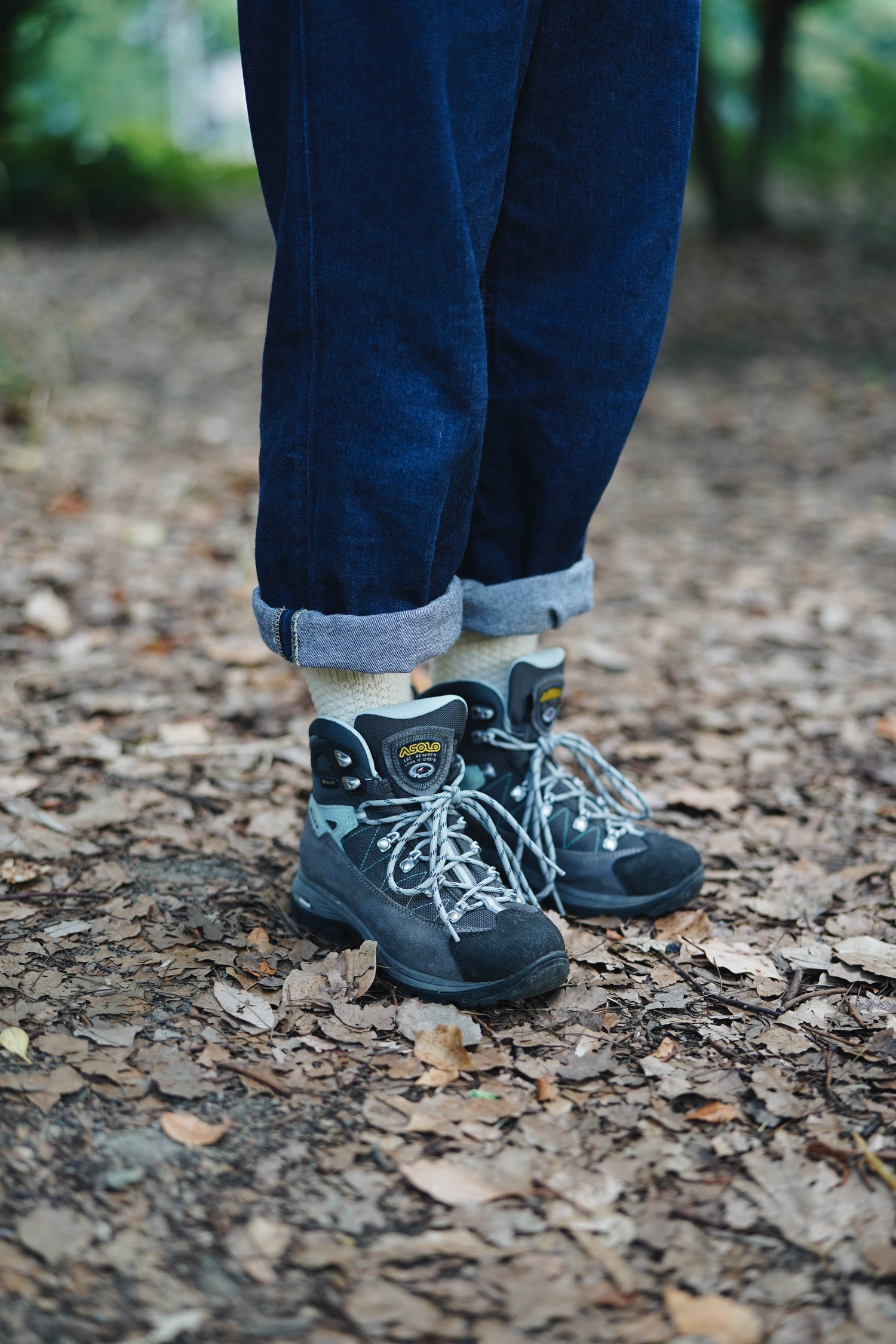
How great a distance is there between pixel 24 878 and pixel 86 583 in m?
1.40

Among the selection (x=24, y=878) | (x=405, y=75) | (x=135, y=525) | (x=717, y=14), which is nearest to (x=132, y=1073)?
(x=24, y=878)

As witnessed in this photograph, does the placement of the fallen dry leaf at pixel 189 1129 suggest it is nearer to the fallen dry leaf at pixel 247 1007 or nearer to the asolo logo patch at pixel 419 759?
the fallen dry leaf at pixel 247 1007

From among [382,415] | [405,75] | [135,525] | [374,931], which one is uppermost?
[405,75]

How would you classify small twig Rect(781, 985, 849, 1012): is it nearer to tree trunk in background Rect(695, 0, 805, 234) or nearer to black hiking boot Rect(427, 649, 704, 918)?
black hiking boot Rect(427, 649, 704, 918)

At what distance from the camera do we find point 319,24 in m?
1.03

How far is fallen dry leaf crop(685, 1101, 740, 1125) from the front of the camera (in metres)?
1.12

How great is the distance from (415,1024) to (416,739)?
12.7 inches

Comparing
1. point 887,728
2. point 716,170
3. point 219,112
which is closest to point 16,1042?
point 887,728

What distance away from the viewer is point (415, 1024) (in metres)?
1.23

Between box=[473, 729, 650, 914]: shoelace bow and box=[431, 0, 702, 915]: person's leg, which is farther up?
box=[431, 0, 702, 915]: person's leg

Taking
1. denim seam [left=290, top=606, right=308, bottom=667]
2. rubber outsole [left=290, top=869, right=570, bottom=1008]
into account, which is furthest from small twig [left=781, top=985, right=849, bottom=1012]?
denim seam [left=290, top=606, right=308, bottom=667]

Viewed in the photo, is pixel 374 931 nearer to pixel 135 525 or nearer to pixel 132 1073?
pixel 132 1073

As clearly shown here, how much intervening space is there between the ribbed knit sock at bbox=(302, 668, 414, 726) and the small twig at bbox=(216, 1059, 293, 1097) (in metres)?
0.40

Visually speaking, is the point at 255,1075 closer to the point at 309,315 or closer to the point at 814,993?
the point at 814,993
